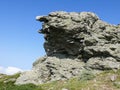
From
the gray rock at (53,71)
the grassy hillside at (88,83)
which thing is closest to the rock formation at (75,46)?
the gray rock at (53,71)

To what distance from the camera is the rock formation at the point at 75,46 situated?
120 ft

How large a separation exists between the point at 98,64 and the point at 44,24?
1003cm

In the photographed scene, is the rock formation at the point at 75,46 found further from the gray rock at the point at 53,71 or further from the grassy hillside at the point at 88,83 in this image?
the grassy hillside at the point at 88,83

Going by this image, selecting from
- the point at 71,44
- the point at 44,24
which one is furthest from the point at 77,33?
the point at 44,24

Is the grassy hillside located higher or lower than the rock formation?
lower

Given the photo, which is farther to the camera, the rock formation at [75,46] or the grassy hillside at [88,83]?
the rock formation at [75,46]

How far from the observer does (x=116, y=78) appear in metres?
31.7

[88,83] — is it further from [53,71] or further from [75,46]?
[75,46]

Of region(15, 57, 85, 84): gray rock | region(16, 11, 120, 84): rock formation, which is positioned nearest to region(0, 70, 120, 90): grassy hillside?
region(16, 11, 120, 84): rock formation

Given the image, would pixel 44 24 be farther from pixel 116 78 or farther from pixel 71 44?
pixel 116 78

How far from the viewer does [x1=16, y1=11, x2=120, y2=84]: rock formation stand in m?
36.5

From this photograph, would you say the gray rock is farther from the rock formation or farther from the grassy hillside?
the grassy hillside

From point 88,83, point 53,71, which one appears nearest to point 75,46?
point 53,71

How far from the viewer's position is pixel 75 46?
40031 millimetres
